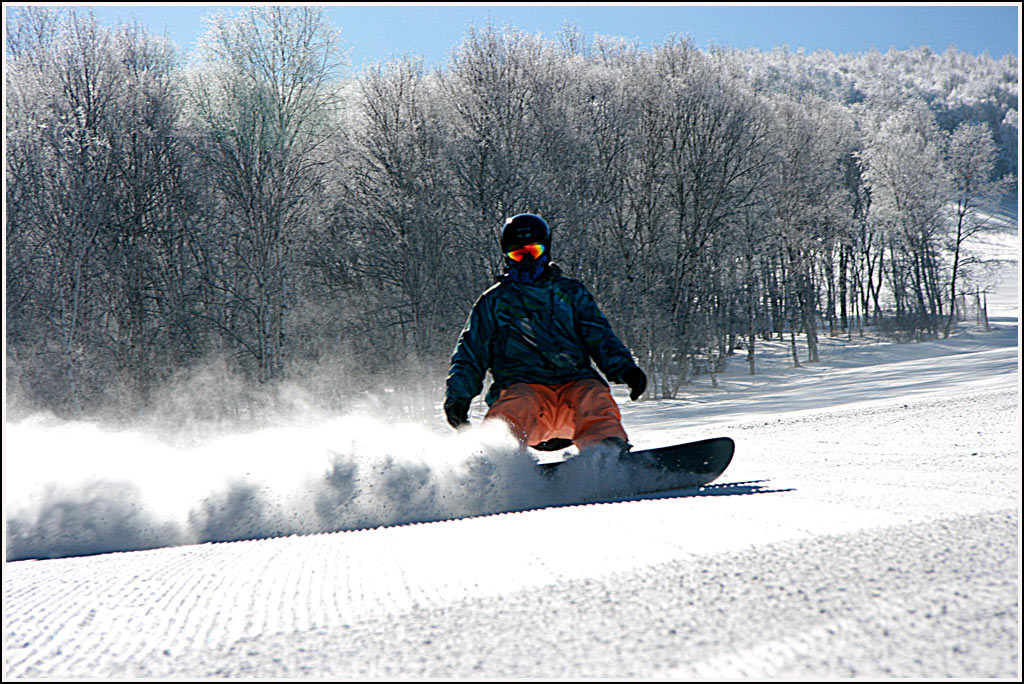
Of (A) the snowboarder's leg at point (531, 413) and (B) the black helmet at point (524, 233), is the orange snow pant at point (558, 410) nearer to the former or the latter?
(A) the snowboarder's leg at point (531, 413)

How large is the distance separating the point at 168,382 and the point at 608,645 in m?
19.2

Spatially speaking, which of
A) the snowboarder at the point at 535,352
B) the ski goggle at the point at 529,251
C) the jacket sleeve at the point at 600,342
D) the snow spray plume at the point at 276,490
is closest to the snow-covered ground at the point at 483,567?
the snow spray plume at the point at 276,490

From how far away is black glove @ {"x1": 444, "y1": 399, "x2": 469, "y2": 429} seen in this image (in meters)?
3.65

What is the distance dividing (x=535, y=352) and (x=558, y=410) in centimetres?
30

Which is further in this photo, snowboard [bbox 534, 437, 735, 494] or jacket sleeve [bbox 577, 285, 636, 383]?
jacket sleeve [bbox 577, 285, 636, 383]

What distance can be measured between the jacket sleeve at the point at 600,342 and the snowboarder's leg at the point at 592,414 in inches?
5.5

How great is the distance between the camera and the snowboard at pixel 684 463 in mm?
3164

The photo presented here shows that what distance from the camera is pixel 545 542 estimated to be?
6.23 ft

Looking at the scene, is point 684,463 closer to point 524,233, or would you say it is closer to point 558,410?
point 558,410

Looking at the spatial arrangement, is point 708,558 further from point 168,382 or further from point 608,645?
point 168,382

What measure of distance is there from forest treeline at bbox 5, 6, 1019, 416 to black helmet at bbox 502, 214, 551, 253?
14.2m

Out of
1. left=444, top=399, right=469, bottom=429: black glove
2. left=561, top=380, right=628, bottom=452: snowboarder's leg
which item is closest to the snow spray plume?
left=561, top=380, right=628, bottom=452: snowboarder's leg

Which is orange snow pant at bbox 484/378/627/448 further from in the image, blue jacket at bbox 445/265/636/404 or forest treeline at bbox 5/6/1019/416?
forest treeline at bbox 5/6/1019/416

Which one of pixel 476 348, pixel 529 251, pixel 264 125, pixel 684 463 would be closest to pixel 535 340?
pixel 476 348
